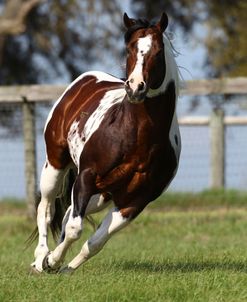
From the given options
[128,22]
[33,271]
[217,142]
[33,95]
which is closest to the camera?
[128,22]

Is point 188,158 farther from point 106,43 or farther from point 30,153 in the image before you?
point 106,43

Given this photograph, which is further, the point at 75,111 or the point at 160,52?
the point at 75,111

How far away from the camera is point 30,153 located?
14.6 meters

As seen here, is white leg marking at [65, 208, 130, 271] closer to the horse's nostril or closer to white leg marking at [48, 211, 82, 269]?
white leg marking at [48, 211, 82, 269]

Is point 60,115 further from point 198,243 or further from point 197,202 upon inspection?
point 197,202

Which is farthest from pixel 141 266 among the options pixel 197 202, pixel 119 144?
pixel 197 202

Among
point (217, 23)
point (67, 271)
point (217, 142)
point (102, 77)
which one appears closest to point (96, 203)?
point (67, 271)

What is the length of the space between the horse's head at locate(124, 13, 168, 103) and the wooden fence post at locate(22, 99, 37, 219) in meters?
7.19

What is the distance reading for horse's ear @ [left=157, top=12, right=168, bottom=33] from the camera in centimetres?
726

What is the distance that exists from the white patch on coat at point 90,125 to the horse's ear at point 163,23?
77 cm

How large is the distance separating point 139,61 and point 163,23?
0.48 meters

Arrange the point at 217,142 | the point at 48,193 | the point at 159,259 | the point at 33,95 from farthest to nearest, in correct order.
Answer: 1. the point at 217,142
2. the point at 33,95
3. the point at 159,259
4. the point at 48,193

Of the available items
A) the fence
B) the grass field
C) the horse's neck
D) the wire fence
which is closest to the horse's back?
the horse's neck

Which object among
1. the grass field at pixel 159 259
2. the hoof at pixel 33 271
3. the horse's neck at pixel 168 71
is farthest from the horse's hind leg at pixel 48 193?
the horse's neck at pixel 168 71
